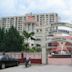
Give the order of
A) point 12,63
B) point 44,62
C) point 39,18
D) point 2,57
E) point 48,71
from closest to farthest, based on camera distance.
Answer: point 48,71 < point 2,57 < point 12,63 < point 44,62 < point 39,18

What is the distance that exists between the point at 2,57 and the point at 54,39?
9.56 meters

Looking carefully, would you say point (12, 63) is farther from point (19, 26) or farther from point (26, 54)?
point (19, 26)

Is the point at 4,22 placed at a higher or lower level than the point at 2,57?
higher

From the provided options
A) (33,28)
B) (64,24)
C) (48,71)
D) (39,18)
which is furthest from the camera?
(39,18)

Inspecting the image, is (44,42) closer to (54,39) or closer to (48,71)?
(54,39)

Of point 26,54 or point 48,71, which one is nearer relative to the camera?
point 48,71

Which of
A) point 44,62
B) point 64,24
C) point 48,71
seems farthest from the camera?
point 64,24

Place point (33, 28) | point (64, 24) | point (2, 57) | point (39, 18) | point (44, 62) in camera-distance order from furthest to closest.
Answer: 1. point (39, 18)
2. point (33, 28)
3. point (64, 24)
4. point (44, 62)
5. point (2, 57)

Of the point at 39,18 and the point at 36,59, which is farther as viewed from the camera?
the point at 39,18

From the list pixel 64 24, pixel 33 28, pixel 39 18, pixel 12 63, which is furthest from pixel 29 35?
pixel 39 18

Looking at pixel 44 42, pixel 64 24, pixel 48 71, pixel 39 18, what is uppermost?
A: pixel 39 18

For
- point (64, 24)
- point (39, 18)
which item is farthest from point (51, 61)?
point (39, 18)

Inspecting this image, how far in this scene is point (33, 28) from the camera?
98.7 meters

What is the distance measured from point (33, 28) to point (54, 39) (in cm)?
6578
